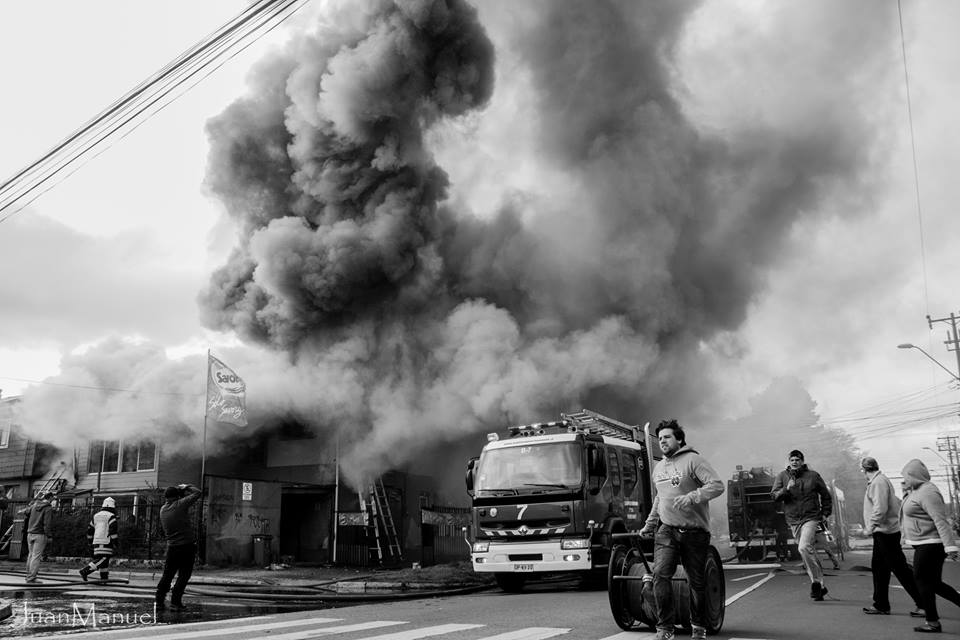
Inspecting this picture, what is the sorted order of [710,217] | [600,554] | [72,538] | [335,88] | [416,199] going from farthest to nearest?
[710,217]
[416,199]
[335,88]
[72,538]
[600,554]

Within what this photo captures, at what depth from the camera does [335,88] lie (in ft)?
70.0

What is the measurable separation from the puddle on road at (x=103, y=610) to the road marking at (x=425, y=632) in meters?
2.37

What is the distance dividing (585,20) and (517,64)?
103 inches

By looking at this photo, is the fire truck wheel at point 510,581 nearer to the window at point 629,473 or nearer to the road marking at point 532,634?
the window at point 629,473

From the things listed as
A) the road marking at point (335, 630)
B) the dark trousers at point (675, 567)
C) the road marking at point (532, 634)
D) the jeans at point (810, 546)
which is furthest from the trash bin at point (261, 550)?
the dark trousers at point (675, 567)

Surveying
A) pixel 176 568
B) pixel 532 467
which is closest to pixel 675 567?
pixel 176 568

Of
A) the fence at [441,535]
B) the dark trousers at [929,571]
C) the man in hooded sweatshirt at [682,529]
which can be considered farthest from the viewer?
the fence at [441,535]

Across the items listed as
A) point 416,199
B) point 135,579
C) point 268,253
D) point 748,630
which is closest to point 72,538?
point 135,579

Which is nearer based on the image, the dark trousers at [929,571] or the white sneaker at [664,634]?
the white sneaker at [664,634]

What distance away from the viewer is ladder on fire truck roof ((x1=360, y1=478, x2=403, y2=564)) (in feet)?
67.4

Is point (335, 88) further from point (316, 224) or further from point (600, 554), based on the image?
point (600, 554)

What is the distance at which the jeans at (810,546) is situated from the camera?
8273 millimetres

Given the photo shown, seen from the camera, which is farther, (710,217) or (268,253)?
(710,217)

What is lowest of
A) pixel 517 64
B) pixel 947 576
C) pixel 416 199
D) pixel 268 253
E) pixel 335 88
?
pixel 947 576
